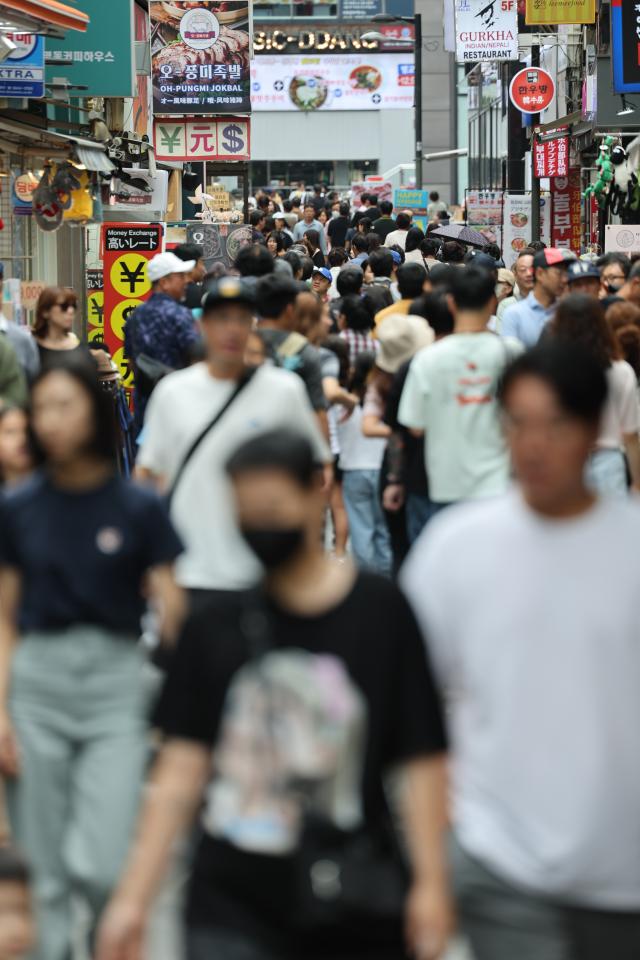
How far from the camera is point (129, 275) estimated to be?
15.7 meters

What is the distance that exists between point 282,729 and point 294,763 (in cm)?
6

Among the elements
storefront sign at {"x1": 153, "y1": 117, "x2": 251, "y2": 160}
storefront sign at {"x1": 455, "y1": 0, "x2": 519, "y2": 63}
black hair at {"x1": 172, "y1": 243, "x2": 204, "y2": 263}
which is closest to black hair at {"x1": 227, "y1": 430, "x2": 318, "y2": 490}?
black hair at {"x1": 172, "y1": 243, "x2": 204, "y2": 263}

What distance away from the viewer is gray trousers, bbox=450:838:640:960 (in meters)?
3.16

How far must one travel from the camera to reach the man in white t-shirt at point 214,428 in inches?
214

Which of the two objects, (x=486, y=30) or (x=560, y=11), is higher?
(x=486, y=30)

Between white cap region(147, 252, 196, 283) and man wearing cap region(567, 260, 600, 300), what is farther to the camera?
white cap region(147, 252, 196, 283)

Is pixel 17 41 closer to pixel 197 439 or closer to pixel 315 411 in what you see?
pixel 315 411

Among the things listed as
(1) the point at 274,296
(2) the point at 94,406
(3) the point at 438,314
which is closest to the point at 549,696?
(2) the point at 94,406

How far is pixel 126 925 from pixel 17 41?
486 inches

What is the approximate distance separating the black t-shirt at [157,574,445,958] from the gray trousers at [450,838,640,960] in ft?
0.70

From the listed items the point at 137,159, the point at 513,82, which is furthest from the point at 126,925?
the point at 513,82

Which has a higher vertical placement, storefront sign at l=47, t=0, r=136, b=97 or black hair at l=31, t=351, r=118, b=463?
storefront sign at l=47, t=0, r=136, b=97

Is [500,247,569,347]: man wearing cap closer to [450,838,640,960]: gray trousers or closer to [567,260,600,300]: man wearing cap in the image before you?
[567,260,600,300]: man wearing cap

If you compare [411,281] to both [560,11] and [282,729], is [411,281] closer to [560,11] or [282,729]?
[282,729]
